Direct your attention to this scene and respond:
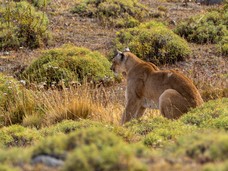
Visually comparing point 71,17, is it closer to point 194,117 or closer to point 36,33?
point 36,33

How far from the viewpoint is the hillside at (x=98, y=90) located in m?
3.44

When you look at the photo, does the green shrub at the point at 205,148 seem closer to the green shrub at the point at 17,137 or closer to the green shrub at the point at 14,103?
the green shrub at the point at 17,137

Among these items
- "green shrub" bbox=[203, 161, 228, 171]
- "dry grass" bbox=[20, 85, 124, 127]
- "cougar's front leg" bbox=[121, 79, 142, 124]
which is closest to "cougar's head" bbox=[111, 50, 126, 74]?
"dry grass" bbox=[20, 85, 124, 127]

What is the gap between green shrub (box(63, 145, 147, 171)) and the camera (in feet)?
10.3

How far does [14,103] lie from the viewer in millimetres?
10906

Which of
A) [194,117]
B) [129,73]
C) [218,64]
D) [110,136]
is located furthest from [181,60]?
[110,136]

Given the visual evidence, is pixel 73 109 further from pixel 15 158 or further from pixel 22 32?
pixel 22 32

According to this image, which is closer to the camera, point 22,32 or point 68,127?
point 68,127

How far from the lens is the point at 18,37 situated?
18.0 metres

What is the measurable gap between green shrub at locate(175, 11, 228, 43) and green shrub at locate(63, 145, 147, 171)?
15.0m

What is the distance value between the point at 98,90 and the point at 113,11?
38.1 feet

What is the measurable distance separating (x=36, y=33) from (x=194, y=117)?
1093 centimetres

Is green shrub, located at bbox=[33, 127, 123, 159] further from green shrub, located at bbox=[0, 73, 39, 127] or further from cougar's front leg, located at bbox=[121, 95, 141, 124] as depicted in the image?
green shrub, located at bbox=[0, 73, 39, 127]

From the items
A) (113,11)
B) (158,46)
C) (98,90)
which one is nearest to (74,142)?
(98,90)
